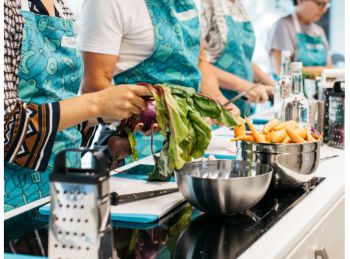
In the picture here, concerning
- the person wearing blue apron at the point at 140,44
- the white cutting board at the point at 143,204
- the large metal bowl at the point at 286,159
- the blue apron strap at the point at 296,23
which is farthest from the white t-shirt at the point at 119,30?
the blue apron strap at the point at 296,23

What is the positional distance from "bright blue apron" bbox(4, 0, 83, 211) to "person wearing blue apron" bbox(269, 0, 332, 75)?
3042mm

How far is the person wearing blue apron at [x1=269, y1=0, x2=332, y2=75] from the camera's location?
4.77 meters

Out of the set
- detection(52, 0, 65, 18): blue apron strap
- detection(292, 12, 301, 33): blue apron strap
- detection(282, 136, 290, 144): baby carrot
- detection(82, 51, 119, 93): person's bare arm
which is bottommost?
detection(282, 136, 290, 144): baby carrot

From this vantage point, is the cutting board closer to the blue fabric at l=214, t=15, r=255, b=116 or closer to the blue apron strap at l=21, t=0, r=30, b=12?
the blue apron strap at l=21, t=0, r=30, b=12

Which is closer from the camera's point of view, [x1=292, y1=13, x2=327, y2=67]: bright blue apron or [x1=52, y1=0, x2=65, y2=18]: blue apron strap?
[x1=52, y1=0, x2=65, y2=18]: blue apron strap

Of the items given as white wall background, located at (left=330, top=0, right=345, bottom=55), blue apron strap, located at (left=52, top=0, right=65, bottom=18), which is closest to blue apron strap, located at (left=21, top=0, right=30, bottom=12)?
blue apron strap, located at (left=52, top=0, right=65, bottom=18)

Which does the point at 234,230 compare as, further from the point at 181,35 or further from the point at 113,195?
the point at 181,35

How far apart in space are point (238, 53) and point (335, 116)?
50.4 inches

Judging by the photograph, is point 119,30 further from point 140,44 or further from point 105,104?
point 105,104

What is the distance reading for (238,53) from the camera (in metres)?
3.61

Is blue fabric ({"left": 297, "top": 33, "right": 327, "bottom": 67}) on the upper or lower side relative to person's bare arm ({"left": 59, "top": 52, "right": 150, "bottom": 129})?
lower

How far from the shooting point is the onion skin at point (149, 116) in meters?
1.62

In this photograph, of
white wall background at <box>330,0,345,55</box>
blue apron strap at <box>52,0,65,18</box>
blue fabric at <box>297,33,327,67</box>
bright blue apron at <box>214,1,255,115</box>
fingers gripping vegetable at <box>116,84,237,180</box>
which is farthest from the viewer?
white wall background at <box>330,0,345,55</box>

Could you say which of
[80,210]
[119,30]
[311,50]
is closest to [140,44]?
[119,30]
